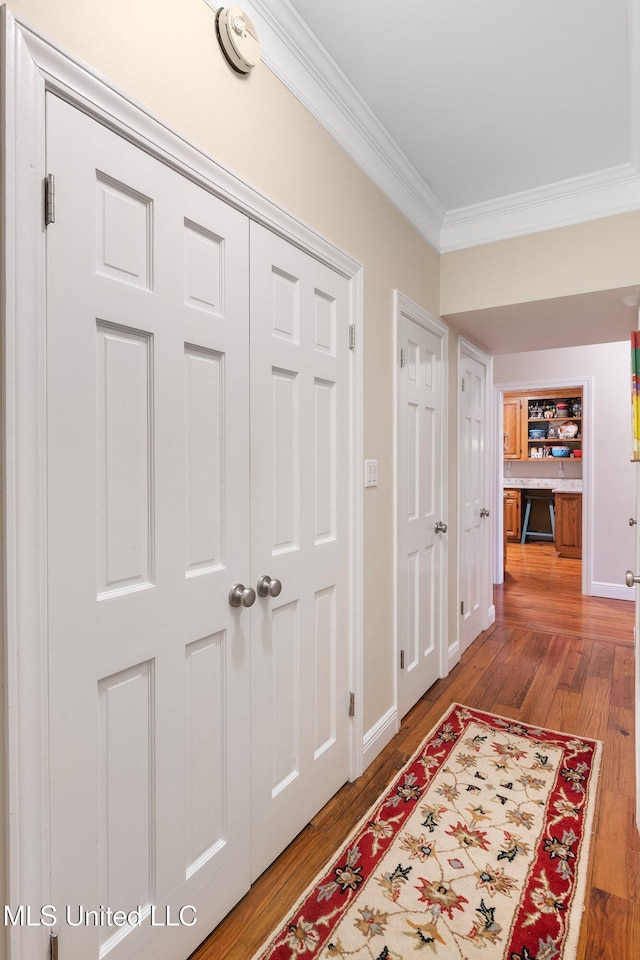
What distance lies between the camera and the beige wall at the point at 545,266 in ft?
7.57

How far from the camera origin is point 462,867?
154 cm

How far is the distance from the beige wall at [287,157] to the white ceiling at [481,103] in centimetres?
13

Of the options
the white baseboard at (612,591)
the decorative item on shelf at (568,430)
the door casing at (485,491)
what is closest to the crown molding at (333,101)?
the door casing at (485,491)

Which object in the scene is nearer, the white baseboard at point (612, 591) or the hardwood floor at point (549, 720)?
the hardwood floor at point (549, 720)

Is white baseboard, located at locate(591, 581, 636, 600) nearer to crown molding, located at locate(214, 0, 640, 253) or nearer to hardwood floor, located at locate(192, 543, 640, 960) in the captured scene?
hardwood floor, located at locate(192, 543, 640, 960)

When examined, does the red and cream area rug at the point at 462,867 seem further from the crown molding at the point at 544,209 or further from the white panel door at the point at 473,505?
the crown molding at the point at 544,209

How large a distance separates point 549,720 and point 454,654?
687 millimetres

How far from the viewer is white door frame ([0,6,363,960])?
83 cm

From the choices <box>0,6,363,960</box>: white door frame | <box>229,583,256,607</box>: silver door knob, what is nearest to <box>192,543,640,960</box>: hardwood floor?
<box>0,6,363,960</box>: white door frame

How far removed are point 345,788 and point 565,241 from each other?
8.71ft

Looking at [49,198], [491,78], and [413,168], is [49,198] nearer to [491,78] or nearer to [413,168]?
[491,78]

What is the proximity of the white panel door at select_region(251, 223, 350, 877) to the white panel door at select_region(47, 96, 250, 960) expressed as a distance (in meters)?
0.08

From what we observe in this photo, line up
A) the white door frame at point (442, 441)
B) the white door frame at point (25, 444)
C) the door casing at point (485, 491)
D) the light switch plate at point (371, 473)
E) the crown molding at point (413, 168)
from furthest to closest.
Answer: the door casing at point (485, 491) → the white door frame at point (442, 441) → the light switch plate at point (371, 473) → the crown molding at point (413, 168) → the white door frame at point (25, 444)

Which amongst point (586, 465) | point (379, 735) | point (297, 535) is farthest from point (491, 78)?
point (586, 465)
